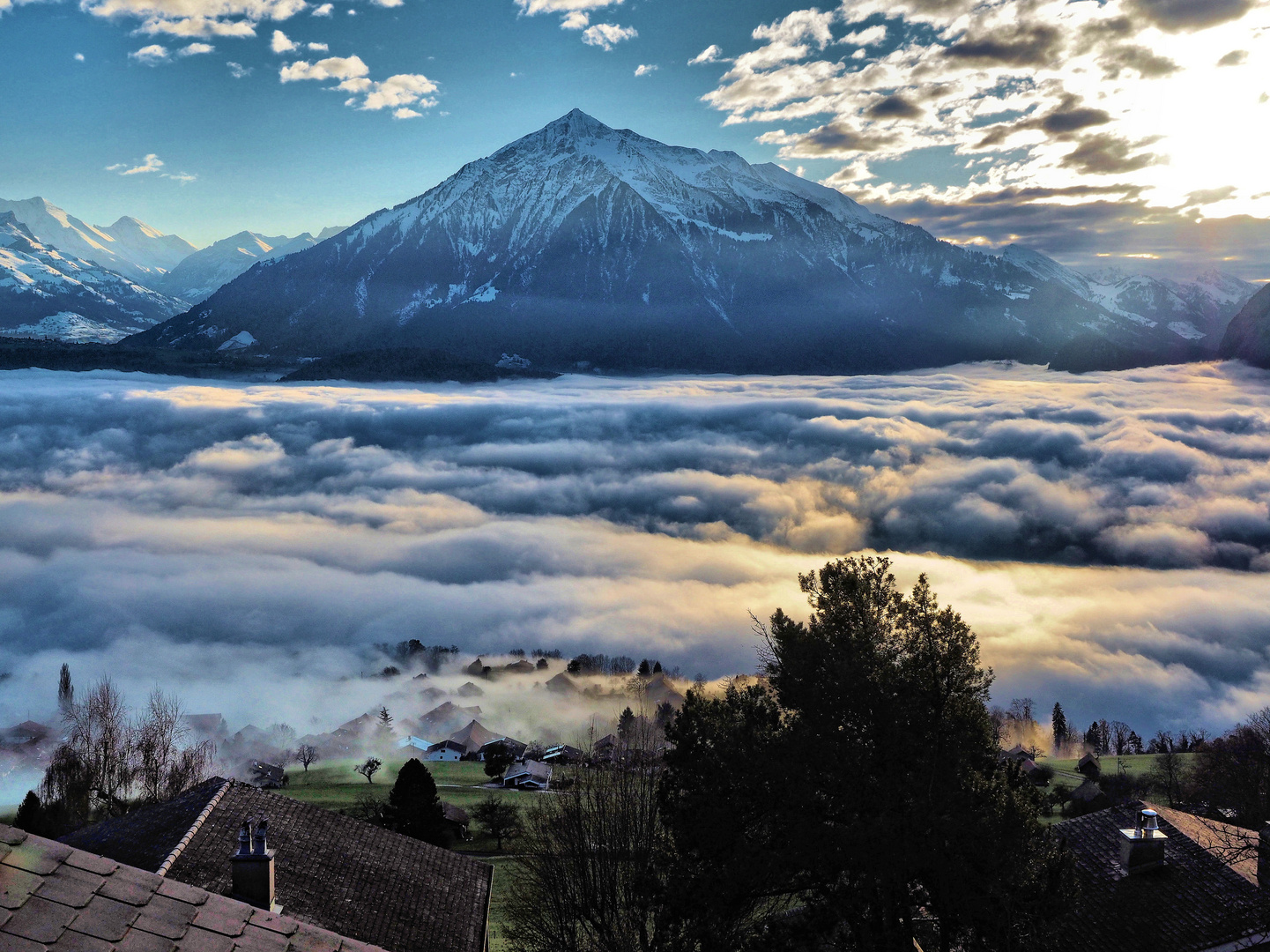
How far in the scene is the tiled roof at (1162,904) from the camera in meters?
20.1

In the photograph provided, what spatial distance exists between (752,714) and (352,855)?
12969 millimetres

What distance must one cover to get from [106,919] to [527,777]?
8347cm

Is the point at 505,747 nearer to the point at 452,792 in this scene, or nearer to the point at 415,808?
the point at 452,792

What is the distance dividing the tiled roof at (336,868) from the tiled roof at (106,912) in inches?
689

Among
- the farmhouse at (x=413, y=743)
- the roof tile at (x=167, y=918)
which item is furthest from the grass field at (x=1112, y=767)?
the farmhouse at (x=413, y=743)

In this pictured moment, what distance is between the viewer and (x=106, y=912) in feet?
16.4

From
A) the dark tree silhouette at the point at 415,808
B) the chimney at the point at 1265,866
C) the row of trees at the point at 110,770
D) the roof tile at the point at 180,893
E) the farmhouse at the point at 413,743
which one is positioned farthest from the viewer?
the farmhouse at the point at 413,743

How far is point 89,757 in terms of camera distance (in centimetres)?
6234

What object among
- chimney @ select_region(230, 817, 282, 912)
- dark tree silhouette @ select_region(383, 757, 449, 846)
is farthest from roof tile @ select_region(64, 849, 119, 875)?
dark tree silhouette @ select_region(383, 757, 449, 846)

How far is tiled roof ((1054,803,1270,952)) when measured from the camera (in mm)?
20109

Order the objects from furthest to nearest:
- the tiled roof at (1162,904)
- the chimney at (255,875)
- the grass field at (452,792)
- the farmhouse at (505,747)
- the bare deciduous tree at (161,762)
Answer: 1. the farmhouse at (505,747)
2. the bare deciduous tree at (161,762)
3. the grass field at (452,792)
4. the tiled roof at (1162,904)
5. the chimney at (255,875)

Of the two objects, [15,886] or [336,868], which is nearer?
[15,886]

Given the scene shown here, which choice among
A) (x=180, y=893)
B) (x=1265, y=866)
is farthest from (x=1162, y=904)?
(x=180, y=893)

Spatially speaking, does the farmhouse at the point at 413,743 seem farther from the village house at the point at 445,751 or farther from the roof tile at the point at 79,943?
the roof tile at the point at 79,943
